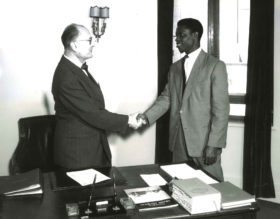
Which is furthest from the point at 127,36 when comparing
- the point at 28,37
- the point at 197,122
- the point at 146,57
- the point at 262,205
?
the point at 262,205

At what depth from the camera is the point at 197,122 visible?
119 inches

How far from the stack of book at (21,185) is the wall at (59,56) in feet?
5.81

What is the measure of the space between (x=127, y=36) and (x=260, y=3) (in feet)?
4.29

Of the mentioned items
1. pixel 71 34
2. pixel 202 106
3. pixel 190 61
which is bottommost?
pixel 202 106

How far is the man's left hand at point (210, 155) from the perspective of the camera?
2916 millimetres

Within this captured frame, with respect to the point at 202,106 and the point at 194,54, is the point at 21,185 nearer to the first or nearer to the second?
the point at 202,106

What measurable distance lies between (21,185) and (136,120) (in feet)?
5.09

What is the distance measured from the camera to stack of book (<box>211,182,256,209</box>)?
1712 millimetres

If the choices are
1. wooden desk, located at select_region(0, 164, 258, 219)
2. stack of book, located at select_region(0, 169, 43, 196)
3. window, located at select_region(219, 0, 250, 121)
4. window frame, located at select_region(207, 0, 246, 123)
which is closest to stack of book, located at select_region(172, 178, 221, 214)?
wooden desk, located at select_region(0, 164, 258, 219)

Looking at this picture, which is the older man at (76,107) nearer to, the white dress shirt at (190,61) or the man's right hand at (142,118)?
the man's right hand at (142,118)

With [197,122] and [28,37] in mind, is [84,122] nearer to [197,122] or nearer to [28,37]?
[197,122]

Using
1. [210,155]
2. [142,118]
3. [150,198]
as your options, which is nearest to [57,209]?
[150,198]

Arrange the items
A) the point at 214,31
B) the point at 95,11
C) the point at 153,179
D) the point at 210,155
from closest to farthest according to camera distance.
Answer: the point at 153,179 → the point at 210,155 → the point at 95,11 → the point at 214,31

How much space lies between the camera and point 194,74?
3.01 metres
